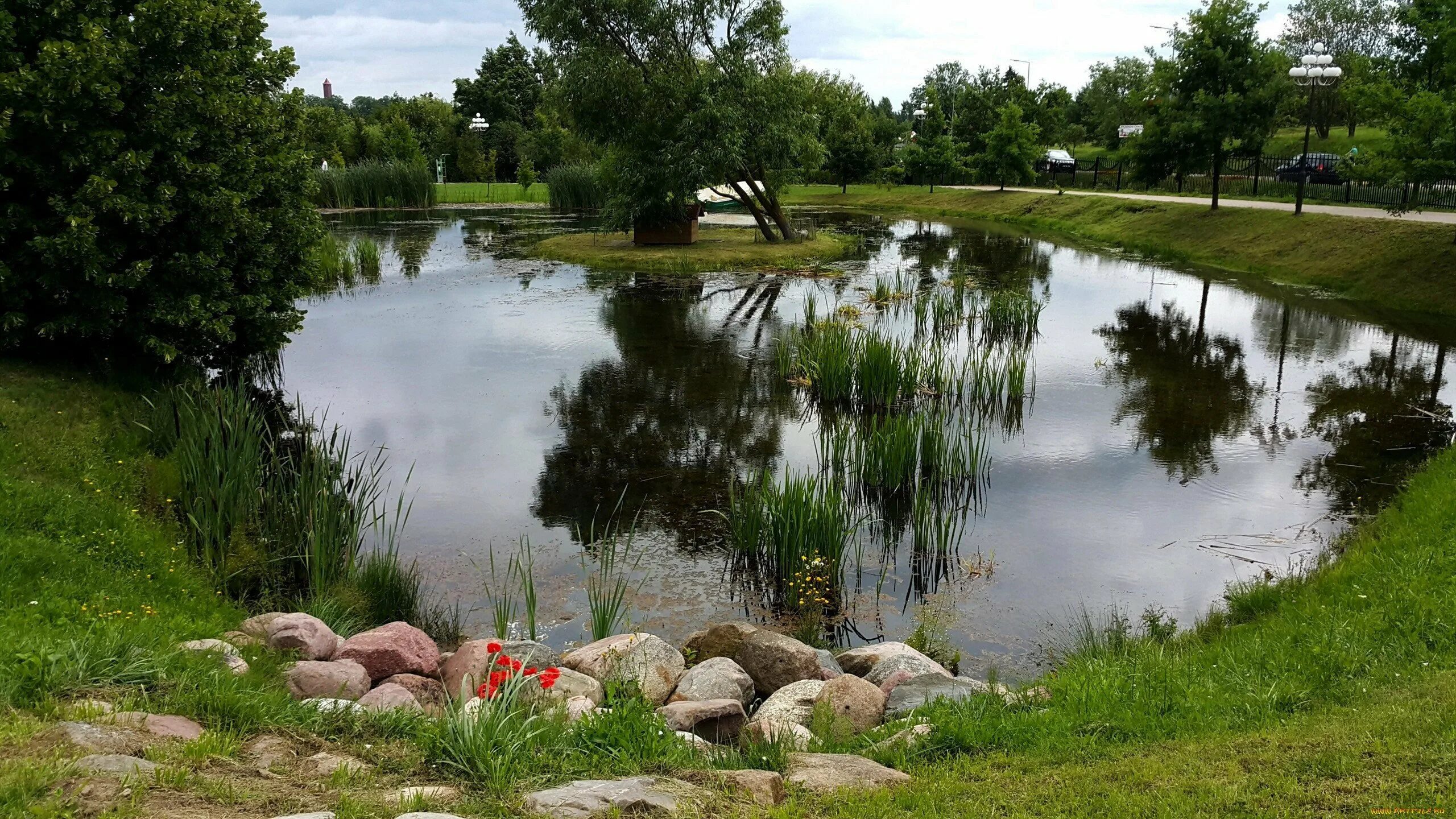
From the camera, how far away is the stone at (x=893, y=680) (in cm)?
669

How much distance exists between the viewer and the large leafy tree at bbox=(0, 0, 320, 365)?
10273mm

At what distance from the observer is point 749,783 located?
4602mm

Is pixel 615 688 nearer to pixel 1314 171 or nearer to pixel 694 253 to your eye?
pixel 694 253

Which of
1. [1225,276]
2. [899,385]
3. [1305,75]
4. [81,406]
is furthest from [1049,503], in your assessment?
[1305,75]

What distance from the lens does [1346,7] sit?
82.2 m

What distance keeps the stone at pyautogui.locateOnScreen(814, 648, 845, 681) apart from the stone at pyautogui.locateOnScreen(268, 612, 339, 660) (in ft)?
10.9

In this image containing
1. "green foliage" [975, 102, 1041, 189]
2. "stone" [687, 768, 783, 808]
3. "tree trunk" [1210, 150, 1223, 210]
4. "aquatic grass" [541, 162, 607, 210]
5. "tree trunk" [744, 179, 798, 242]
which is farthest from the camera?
"green foliage" [975, 102, 1041, 189]

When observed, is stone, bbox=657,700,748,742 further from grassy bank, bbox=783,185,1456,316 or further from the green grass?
the green grass

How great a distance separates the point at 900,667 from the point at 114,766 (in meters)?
4.74

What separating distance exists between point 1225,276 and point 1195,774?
85.4 ft

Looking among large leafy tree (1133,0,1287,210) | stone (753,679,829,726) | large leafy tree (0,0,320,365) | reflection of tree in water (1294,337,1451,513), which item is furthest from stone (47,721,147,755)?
large leafy tree (1133,0,1287,210)

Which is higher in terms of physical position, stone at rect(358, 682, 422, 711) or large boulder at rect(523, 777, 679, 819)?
large boulder at rect(523, 777, 679, 819)

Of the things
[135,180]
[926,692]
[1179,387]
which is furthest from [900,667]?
[1179,387]

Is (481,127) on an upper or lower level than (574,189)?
upper
